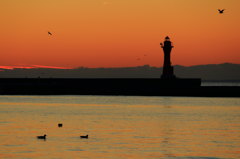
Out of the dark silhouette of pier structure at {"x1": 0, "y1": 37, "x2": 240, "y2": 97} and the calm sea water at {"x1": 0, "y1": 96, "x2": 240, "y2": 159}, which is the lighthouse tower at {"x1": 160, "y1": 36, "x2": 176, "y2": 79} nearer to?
the dark silhouette of pier structure at {"x1": 0, "y1": 37, "x2": 240, "y2": 97}

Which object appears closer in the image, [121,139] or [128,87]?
[121,139]

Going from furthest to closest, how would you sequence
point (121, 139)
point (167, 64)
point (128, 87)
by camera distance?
point (128, 87), point (167, 64), point (121, 139)

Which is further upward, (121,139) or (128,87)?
(128,87)

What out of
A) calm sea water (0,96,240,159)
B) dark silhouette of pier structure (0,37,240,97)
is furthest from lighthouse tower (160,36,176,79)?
calm sea water (0,96,240,159)

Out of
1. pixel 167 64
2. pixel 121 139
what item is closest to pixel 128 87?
pixel 167 64

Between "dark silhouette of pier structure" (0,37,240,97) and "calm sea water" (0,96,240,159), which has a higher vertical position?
"dark silhouette of pier structure" (0,37,240,97)

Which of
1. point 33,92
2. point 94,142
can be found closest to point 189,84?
point 33,92

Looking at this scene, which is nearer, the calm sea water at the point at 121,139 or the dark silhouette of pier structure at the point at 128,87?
the calm sea water at the point at 121,139

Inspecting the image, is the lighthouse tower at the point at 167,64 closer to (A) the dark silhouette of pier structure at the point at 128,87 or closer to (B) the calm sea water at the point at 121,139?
(A) the dark silhouette of pier structure at the point at 128,87

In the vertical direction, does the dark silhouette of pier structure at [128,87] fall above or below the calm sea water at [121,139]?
above

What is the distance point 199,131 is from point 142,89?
73.4m

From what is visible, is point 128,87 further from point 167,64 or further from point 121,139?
A: point 121,139

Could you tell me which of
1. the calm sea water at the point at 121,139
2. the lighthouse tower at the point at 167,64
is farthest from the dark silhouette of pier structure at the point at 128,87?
the calm sea water at the point at 121,139

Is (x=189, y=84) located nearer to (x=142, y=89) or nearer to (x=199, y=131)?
(x=142, y=89)
